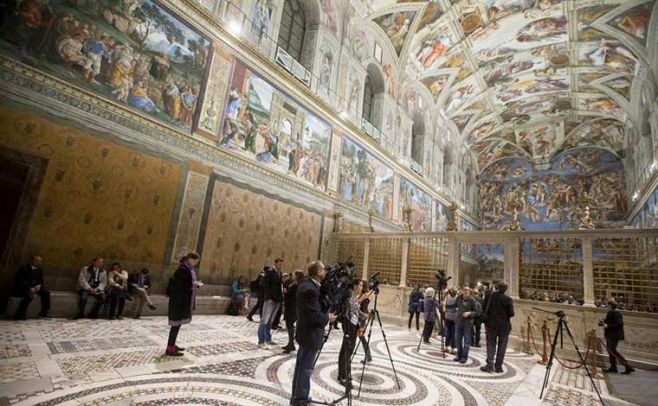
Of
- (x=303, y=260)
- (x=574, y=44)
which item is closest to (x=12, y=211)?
(x=303, y=260)

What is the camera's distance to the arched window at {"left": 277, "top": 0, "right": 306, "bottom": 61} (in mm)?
12805

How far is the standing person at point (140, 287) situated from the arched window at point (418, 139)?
58.6 ft

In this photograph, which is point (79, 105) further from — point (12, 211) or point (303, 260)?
point (303, 260)

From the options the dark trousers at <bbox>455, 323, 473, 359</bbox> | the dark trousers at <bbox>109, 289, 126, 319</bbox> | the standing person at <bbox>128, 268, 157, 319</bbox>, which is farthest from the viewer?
the standing person at <bbox>128, 268, 157, 319</bbox>

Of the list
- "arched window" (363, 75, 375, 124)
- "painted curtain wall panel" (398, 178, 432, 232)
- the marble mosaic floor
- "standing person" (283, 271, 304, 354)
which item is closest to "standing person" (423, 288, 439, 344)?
the marble mosaic floor

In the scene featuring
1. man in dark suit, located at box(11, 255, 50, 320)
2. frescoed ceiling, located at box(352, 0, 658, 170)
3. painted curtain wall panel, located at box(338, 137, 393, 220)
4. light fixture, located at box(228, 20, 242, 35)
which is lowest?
man in dark suit, located at box(11, 255, 50, 320)

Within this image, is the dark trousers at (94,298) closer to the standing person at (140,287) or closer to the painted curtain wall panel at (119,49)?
the standing person at (140,287)

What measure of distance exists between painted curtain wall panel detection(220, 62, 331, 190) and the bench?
4431mm

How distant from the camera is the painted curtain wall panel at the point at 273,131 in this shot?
10148 mm

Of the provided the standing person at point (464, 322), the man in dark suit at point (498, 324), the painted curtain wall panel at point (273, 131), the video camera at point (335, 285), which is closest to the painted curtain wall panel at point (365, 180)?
the painted curtain wall panel at point (273, 131)

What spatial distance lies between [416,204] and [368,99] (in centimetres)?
721

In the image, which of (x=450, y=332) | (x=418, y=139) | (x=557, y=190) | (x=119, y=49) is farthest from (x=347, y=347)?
(x=557, y=190)

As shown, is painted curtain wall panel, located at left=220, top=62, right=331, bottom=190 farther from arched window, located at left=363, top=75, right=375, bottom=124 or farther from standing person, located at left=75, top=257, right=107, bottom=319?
arched window, located at left=363, top=75, right=375, bottom=124

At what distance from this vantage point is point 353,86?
15438 millimetres
